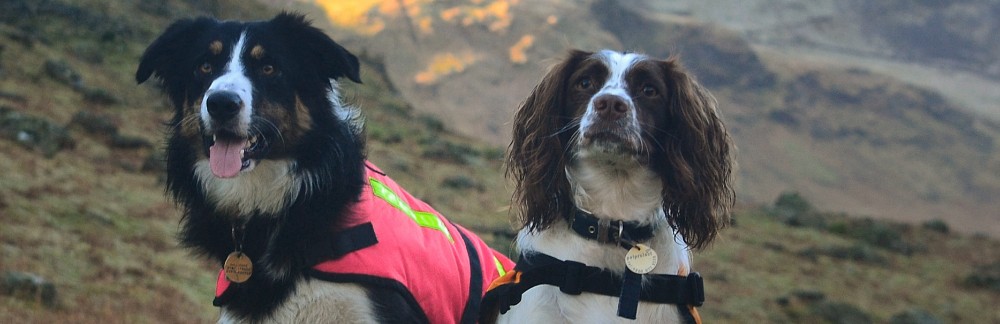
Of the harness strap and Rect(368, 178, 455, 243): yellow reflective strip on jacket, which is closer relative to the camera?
the harness strap

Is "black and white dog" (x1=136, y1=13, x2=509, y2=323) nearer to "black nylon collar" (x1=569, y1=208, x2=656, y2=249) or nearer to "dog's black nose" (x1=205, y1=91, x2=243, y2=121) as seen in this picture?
"dog's black nose" (x1=205, y1=91, x2=243, y2=121)

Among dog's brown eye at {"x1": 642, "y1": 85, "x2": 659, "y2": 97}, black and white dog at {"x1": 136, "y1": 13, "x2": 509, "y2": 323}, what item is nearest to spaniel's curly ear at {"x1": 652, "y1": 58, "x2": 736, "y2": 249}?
dog's brown eye at {"x1": 642, "y1": 85, "x2": 659, "y2": 97}

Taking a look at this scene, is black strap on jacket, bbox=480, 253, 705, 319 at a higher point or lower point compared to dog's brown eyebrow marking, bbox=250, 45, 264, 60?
lower

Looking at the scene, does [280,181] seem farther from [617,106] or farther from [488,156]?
[488,156]

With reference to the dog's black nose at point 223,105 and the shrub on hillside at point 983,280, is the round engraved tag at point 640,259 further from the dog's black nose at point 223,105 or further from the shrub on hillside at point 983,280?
the shrub on hillside at point 983,280

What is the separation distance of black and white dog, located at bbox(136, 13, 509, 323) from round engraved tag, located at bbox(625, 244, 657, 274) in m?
1.13

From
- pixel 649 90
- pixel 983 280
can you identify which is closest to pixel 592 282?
pixel 649 90

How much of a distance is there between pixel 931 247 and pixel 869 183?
5404cm

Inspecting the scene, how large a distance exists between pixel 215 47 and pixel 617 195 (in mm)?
2164

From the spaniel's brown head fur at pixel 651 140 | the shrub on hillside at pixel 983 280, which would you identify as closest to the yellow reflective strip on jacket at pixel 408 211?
the spaniel's brown head fur at pixel 651 140

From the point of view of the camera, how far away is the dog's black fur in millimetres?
4309

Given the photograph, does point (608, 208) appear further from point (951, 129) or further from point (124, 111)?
point (951, 129)

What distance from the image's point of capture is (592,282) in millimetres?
4117

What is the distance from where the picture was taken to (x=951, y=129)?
8994 cm
